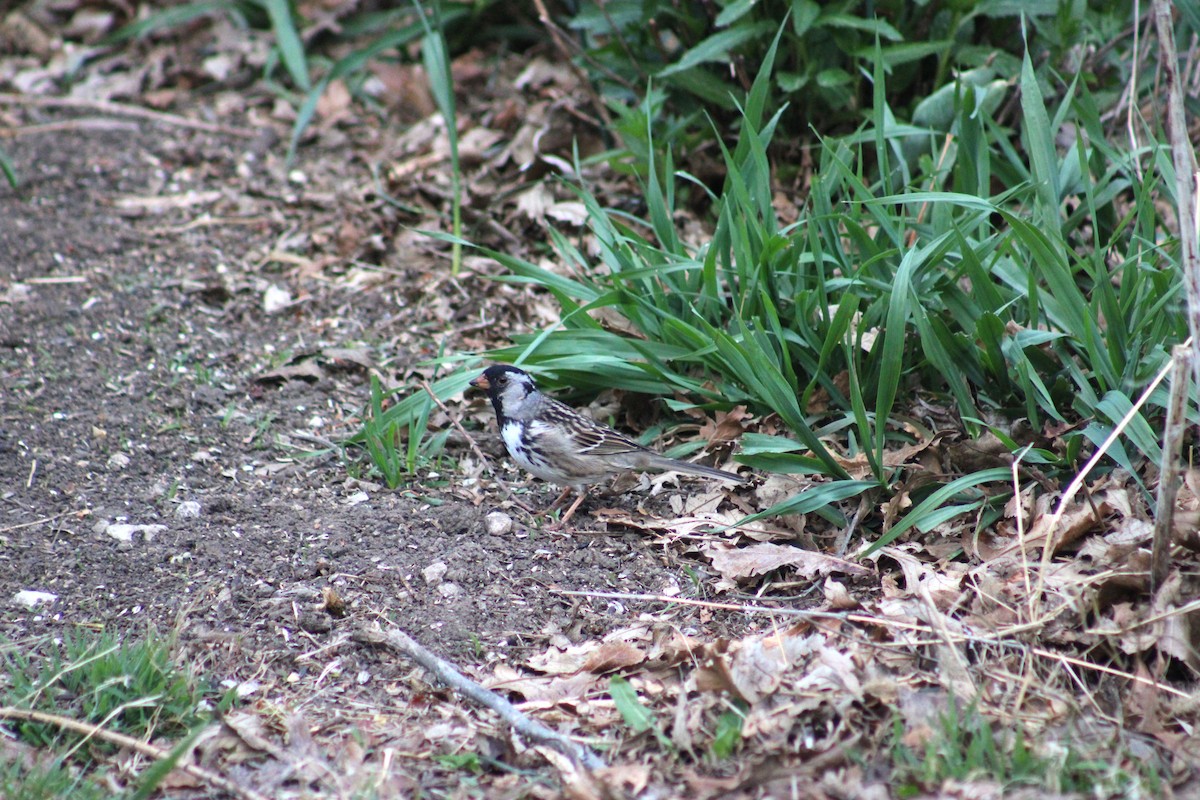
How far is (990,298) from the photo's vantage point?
13.3 ft

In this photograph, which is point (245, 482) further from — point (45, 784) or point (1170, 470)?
point (1170, 470)

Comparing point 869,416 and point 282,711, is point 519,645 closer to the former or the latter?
point 282,711

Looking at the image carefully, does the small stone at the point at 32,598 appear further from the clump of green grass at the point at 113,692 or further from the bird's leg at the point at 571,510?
the bird's leg at the point at 571,510

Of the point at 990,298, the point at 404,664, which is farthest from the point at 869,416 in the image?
the point at 404,664

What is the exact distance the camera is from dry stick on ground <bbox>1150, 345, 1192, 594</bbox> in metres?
2.83

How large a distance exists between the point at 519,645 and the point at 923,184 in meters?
2.55

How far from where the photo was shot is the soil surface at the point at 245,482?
3518mm

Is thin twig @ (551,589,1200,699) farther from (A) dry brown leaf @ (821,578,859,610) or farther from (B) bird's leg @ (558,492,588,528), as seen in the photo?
(B) bird's leg @ (558,492,588,528)

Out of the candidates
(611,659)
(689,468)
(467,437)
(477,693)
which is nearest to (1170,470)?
(611,659)

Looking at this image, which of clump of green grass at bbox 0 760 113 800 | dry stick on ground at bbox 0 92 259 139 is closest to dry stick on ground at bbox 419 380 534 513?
clump of green grass at bbox 0 760 113 800

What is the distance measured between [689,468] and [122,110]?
5296mm

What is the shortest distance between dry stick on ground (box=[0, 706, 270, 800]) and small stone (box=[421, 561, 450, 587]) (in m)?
1.07

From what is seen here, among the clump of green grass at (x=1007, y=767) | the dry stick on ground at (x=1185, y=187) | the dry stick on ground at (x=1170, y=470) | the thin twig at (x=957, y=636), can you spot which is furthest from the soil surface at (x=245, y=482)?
the dry stick on ground at (x=1185, y=187)

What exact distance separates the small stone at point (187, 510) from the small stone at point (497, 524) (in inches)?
42.1
